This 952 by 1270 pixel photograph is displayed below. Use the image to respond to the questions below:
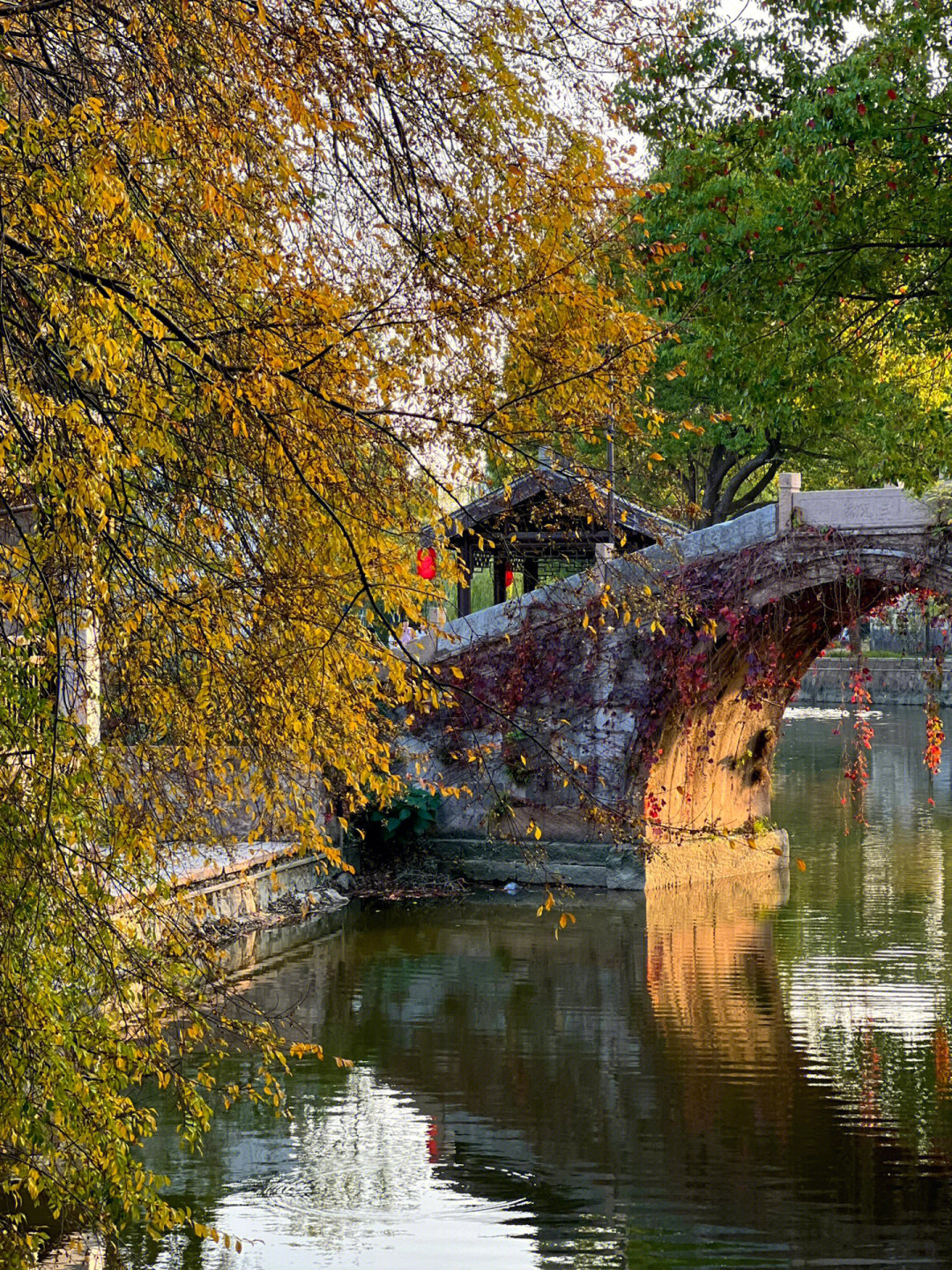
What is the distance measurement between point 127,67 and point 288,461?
4.69 ft

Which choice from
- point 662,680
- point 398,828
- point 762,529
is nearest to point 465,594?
point 398,828

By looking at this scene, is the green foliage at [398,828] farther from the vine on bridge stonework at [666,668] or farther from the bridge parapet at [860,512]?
the bridge parapet at [860,512]

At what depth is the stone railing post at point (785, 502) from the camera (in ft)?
50.5

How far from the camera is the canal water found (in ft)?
24.0

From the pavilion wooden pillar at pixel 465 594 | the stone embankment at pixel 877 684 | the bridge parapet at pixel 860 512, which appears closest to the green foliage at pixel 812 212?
the bridge parapet at pixel 860 512

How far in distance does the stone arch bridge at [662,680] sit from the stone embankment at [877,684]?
31.6 metres

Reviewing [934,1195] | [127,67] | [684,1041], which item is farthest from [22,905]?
[684,1041]

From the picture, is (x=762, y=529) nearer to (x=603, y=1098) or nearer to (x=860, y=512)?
(x=860, y=512)

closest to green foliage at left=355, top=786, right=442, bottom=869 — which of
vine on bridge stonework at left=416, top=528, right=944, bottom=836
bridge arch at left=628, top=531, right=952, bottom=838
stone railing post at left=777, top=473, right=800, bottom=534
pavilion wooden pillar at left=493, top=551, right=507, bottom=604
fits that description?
vine on bridge stonework at left=416, top=528, right=944, bottom=836

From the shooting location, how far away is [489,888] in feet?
55.1

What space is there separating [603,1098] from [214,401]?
5924 mm

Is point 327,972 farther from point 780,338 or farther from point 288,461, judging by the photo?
point 288,461

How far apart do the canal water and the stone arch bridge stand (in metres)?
0.98

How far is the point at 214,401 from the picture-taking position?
16.9ft
